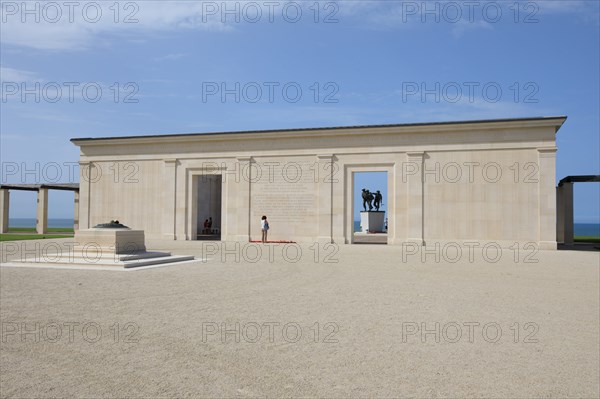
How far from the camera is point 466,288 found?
12.1m

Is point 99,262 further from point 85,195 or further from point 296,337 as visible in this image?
point 85,195

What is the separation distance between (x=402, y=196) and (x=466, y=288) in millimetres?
16687

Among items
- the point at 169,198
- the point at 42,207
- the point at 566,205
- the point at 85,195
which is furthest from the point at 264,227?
the point at 42,207

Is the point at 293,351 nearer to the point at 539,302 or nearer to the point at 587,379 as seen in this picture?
the point at 587,379

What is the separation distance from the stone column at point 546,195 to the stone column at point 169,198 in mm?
21857

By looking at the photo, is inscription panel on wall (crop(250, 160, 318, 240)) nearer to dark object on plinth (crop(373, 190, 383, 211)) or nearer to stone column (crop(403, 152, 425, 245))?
stone column (crop(403, 152, 425, 245))

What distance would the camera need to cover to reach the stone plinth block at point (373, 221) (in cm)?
4838

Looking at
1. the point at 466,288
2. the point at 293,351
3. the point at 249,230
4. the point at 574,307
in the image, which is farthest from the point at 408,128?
the point at 293,351

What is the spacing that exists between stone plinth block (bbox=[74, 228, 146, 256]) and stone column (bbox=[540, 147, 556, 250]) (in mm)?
20606

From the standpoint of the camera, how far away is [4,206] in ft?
130

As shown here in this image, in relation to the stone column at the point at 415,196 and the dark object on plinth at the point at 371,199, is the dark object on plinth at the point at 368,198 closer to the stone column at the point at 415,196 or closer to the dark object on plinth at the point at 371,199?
the dark object on plinth at the point at 371,199

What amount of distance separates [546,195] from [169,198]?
2259 cm

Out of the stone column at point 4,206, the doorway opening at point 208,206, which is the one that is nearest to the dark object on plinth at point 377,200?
the doorway opening at point 208,206

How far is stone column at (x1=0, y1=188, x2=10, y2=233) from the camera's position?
130 feet
